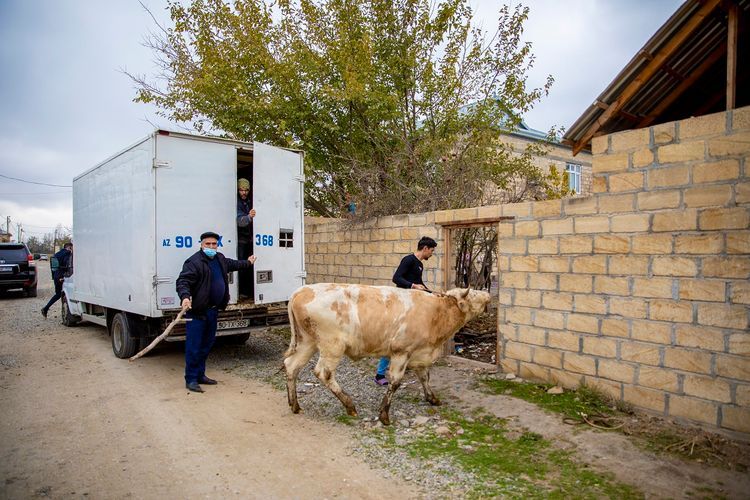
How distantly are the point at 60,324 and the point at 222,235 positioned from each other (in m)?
6.88

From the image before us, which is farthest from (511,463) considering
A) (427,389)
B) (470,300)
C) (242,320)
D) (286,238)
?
(286,238)

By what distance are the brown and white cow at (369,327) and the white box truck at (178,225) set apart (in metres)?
2.10

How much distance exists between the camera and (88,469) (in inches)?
145

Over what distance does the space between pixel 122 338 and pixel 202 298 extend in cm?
249

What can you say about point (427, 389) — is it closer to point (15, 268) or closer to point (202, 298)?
point (202, 298)

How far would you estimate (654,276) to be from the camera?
4.58m

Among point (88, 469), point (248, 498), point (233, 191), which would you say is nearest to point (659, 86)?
point (233, 191)

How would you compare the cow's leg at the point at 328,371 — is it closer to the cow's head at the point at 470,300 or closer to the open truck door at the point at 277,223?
the cow's head at the point at 470,300

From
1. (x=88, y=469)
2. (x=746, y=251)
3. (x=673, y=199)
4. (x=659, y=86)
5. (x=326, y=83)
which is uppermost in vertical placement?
(x=326, y=83)

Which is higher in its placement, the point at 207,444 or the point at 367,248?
the point at 367,248

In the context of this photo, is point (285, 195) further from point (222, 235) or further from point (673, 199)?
point (673, 199)

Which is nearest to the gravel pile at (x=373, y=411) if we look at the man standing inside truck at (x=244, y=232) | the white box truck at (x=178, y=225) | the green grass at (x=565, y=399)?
the white box truck at (x=178, y=225)

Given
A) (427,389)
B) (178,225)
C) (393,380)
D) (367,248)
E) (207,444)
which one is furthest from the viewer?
(367,248)

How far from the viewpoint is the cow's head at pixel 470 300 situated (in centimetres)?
503
